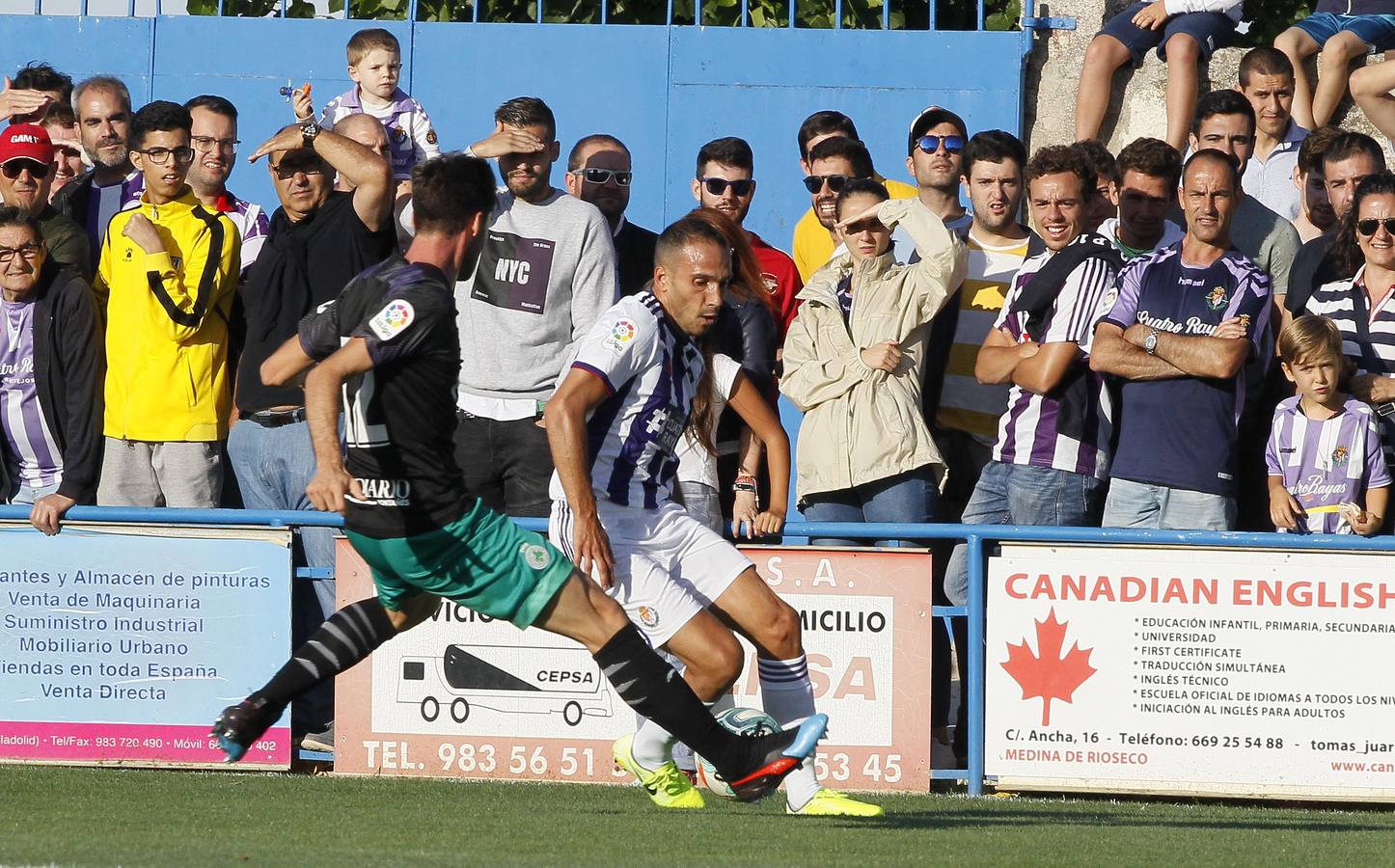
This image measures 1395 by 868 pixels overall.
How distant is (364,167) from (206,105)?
130 cm

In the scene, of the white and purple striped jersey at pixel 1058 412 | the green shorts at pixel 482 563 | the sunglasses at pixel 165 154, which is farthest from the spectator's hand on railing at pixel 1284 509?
the sunglasses at pixel 165 154

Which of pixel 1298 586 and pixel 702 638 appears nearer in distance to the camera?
pixel 702 638

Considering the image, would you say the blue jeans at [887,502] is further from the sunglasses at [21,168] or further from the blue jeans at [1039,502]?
the sunglasses at [21,168]

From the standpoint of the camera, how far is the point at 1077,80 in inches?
464

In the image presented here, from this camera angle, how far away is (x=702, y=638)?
6.81 m

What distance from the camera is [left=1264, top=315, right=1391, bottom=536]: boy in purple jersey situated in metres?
8.00

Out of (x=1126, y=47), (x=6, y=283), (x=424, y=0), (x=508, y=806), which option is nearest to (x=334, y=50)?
(x=424, y=0)

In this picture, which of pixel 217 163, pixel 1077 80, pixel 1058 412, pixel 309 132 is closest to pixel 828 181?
pixel 1058 412

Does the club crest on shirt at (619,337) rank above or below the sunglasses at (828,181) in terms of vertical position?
below

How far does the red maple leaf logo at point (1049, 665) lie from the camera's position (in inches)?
319

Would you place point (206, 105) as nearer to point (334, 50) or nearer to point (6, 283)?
→ point (6, 283)

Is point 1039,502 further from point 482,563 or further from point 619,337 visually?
point 482,563

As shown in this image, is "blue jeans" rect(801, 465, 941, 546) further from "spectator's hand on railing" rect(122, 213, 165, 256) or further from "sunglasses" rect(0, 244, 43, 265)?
"sunglasses" rect(0, 244, 43, 265)

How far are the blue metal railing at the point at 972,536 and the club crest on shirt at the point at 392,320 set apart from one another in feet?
7.30
